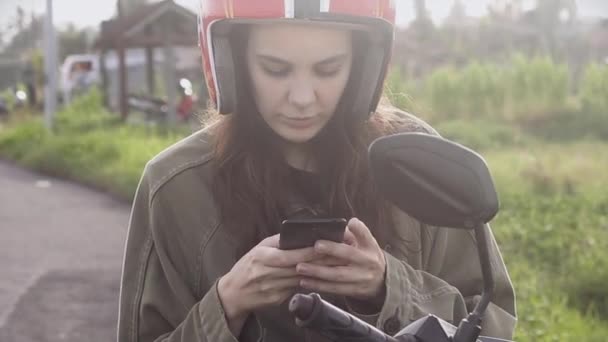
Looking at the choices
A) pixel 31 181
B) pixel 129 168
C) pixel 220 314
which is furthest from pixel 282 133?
pixel 31 181

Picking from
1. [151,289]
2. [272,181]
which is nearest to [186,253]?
[151,289]

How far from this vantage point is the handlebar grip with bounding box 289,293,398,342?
1316 millimetres

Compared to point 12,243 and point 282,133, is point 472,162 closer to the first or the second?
point 282,133

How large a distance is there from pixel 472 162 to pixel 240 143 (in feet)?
2.70

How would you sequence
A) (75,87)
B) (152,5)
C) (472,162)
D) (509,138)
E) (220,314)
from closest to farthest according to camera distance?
(472,162) < (220,314) < (509,138) < (152,5) < (75,87)

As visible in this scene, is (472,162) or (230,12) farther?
(230,12)

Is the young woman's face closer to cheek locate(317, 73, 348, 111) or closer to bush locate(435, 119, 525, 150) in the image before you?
cheek locate(317, 73, 348, 111)

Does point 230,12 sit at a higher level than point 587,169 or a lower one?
higher

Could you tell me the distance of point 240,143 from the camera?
212 centimetres

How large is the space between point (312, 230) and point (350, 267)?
0.40ft

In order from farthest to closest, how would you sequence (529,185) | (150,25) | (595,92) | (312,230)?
(150,25), (595,92), (529,185), (312,230)

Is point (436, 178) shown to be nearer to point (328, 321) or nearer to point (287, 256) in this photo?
point (328, 321)

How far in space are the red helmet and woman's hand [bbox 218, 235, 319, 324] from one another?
1.32ft

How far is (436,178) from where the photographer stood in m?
1.38
